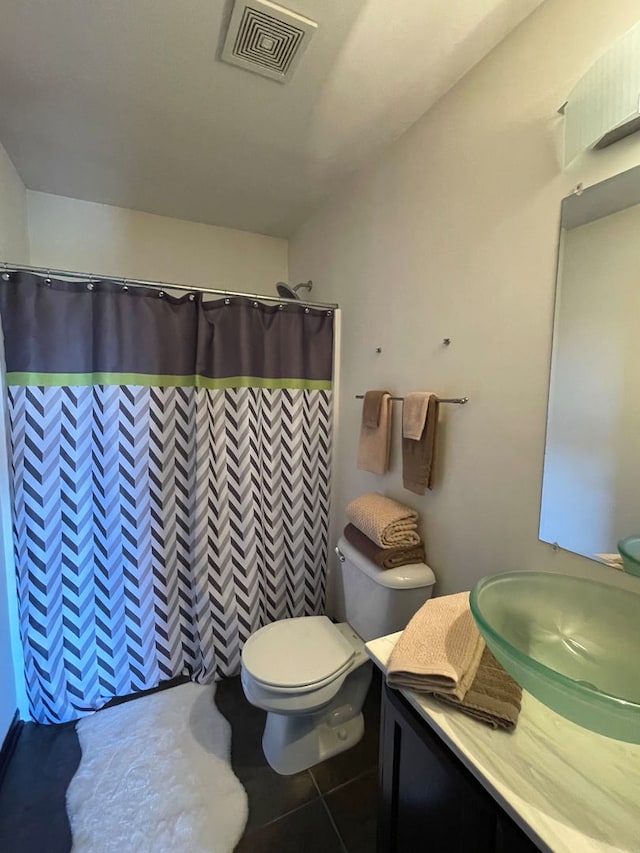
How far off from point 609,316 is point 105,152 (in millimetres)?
1943

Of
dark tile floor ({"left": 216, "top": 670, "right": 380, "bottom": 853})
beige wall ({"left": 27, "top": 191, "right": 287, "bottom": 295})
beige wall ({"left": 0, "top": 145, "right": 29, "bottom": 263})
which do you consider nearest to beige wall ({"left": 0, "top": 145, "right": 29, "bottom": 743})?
beige wall ({"left": 0, "top": 145, "right": 29, "bottom": 263})

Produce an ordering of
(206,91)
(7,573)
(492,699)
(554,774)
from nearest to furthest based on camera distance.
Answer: (554,774) < (492,699) < (206,91) < (7,573)

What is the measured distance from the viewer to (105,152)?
161 cm

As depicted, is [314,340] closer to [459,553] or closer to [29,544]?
[459,553]

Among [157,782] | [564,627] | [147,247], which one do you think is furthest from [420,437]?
[147,247]

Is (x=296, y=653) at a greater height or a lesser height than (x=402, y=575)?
lesser

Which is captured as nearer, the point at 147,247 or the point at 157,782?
the point at 157,782

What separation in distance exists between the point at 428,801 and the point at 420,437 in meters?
0.93

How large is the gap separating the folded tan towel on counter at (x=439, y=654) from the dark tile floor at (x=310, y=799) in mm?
891

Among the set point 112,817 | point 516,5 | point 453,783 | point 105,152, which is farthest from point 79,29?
point 112,817

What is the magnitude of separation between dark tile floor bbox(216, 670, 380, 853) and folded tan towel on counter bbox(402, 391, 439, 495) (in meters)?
1.06

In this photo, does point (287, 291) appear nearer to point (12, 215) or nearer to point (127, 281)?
point (127, 281)

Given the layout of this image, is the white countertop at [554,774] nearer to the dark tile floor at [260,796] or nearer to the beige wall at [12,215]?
the dark tile floor at [260,796]

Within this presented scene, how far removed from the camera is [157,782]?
137cm
